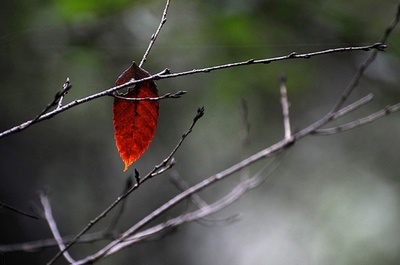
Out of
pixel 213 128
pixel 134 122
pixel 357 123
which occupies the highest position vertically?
pixel 213 128

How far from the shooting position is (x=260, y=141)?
13.3 ft


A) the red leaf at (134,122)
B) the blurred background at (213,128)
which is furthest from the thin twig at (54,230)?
the red leaf at (134,122)

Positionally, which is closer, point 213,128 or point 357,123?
point 357,123

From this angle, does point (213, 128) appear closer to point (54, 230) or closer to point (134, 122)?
point (54, 230)

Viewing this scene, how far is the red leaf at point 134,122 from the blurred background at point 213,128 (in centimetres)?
24

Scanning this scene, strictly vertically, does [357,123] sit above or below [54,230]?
above

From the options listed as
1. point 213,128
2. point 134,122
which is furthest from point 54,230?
point 213,128

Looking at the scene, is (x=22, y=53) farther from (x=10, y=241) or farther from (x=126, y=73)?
(x=126, y=73)

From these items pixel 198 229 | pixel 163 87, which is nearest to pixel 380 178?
pixel 198 229

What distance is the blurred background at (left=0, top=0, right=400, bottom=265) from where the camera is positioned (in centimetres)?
183

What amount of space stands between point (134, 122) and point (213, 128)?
3.42m

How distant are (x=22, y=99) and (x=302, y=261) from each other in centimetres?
281

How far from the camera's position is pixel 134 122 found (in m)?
0.65

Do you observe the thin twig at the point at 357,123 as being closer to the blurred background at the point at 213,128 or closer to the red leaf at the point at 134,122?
the blurred background at the point at 213,128
